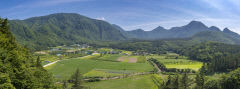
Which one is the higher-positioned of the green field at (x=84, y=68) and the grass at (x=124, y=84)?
the green field at (x=84, y=68)

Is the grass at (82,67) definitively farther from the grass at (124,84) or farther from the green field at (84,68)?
the grass at (124,84)

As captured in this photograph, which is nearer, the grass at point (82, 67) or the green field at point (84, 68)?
the green field at point (84, 68)

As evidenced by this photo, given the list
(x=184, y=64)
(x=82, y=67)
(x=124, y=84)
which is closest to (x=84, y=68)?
(x=82, y=67)

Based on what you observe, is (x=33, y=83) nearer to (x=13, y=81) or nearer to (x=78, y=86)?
(x=13, y=81)

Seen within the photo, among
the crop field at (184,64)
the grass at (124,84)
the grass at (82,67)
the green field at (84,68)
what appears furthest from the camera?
the crop field at (184,64)

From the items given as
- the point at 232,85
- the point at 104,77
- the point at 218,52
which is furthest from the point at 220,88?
the point at 218,52

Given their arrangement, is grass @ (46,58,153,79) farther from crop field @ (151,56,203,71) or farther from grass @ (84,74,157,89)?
grass @ (84,74,157,89)

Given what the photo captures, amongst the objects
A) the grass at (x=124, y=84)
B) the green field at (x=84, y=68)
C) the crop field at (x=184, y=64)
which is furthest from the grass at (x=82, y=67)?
the grass at (x=124, y=84)

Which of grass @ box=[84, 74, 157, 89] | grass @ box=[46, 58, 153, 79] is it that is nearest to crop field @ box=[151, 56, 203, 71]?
grass @ box=[46, 58, 153, 79]

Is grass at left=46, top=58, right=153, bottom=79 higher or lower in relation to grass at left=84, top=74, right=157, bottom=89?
higher

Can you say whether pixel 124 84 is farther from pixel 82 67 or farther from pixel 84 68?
pixel 82 67

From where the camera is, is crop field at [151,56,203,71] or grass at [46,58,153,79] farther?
crop field at [151,56,203,71]
